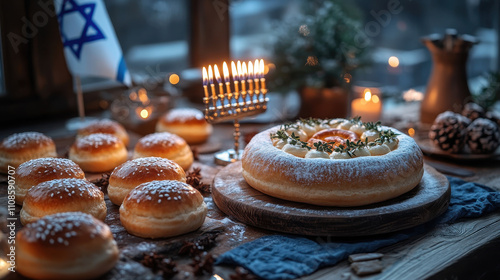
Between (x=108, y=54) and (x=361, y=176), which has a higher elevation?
(x=108, y=54)

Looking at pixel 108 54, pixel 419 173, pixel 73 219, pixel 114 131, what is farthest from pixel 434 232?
pixel 108 54

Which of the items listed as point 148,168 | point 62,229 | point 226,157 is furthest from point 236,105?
point 62,229

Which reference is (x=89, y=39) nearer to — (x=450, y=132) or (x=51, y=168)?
(x=51, y=168)

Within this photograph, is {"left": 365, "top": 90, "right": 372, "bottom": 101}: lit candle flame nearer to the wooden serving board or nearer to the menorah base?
the menorah base

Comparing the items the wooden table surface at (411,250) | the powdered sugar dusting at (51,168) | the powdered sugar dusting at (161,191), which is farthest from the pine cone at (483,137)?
the powdered sugar dusting at (51,168)

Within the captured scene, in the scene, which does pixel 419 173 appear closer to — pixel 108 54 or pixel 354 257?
pixel 354 257

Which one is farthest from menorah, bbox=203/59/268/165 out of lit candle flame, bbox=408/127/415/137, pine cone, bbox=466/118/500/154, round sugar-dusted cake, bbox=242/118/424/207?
pine cone, bbox=466/118/500/154

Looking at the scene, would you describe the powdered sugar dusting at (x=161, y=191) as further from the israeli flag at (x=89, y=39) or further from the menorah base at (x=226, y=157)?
the israeli flag at (x=89, y=39)
